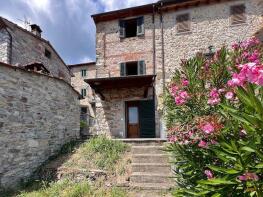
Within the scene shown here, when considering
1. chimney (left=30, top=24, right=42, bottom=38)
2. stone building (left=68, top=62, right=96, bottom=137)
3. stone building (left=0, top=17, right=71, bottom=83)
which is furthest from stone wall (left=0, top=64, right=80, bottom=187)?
stone building (left=68, top=62, right=96, bottom=137)

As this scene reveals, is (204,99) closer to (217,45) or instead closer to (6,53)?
(217,45)

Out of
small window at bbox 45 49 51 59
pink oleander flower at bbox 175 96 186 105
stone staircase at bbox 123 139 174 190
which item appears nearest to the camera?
pink oleander flower at bbox 175 96 186 105

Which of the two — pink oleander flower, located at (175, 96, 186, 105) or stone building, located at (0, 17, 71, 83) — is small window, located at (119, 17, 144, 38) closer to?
stone building, located at (0, 17, 71, 83)

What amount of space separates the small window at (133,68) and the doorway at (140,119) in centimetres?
158

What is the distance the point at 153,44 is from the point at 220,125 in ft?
32.9

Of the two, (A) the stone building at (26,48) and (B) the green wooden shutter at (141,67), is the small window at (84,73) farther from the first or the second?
(B) the green wooden shutter at (141,67)

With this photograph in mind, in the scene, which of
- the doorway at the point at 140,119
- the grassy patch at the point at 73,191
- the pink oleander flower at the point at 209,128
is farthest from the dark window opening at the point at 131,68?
the pink oleander flower at the point at 209,128

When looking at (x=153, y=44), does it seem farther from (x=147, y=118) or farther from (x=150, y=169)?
(x=150, y=169)

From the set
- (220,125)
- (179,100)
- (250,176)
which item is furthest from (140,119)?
(250,176)

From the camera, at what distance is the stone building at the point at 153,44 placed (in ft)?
38.3

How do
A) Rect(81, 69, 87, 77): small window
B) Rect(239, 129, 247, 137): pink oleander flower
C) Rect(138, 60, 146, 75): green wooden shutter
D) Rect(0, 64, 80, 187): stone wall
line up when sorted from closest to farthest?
1. Rect(239, 129, 247, 137): pink oleander flower
2. Rect(0, 64, 80, 187): stone wall
3. Rect(138, 60, 146, 75): green wooden shutter
4. Rect(81, 69, 87, 77): small window

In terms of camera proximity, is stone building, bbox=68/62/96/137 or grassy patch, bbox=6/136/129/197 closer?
grassy patch, bbox=6/136/129/197

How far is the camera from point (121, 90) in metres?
11.9

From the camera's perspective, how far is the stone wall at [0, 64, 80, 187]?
655cm
